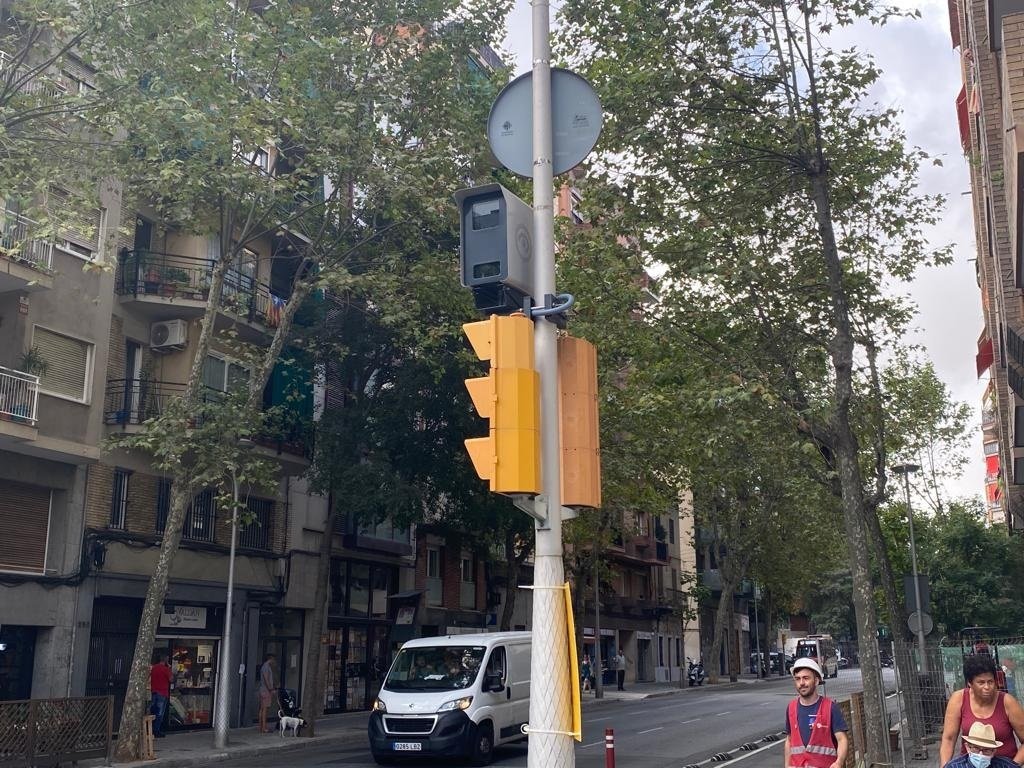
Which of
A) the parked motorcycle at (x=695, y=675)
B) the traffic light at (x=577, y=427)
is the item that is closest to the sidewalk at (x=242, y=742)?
the traffic light at (x=577, y=427)

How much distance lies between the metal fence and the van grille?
4.55m

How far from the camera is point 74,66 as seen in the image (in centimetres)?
2202

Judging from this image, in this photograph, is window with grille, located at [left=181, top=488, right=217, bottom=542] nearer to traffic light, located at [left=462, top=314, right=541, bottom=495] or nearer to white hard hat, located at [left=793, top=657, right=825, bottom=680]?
white hard hat, located at [left=793, top=657, right=825, bottom=680]

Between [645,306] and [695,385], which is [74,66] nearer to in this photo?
[645,306]

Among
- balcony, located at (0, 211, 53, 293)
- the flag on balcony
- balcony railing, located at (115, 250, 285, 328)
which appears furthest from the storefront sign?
balcony, located at (0, 211, 53, 293)

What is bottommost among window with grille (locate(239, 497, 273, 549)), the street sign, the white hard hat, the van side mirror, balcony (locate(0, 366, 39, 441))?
the van side mirror

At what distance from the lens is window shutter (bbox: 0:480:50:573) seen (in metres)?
20.9

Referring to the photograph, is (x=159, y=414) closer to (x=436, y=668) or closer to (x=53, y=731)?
(x=53, y=731)

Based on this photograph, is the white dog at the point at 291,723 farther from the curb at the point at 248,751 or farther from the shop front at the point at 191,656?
the shop front at the point at 191,656

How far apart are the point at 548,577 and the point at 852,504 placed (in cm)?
845

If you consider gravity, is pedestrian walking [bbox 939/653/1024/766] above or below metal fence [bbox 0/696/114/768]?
above

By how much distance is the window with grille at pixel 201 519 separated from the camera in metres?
25.5

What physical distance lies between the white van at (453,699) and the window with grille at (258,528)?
1027 centimetres

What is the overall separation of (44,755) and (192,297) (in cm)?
1211
